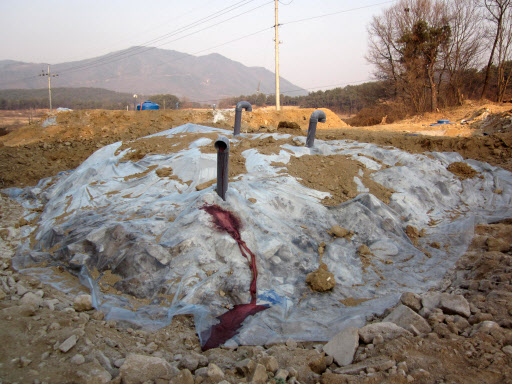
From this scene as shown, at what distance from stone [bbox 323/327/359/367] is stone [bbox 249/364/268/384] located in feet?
1.73

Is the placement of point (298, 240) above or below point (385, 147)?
below

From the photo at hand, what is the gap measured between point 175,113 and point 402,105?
13.3 metres

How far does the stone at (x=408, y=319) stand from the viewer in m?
2.33

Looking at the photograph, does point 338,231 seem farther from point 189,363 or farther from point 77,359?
point 77,359

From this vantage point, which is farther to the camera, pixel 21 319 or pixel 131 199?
pixel 131 199

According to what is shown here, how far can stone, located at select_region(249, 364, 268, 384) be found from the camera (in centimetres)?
193

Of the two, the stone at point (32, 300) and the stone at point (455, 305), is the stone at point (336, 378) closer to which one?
the stone at point (455, 305)

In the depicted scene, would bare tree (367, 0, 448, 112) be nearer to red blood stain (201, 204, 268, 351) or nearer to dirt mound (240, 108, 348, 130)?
dirt mound (240, 108, 348, 130)

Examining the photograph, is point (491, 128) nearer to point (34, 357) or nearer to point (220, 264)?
point (220, 264)

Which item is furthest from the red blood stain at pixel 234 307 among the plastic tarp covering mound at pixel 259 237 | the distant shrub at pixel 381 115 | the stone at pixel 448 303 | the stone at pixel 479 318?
the distant shrub at pixel 381 115

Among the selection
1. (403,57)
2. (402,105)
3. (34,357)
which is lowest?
(34,357)

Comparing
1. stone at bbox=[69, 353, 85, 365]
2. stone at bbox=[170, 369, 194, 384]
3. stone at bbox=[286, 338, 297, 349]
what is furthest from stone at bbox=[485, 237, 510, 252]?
stone at bbox=[69, 353, 85, 365]

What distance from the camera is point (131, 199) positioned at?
462 cm

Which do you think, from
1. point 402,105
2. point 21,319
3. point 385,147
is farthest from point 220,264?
point 402,105
